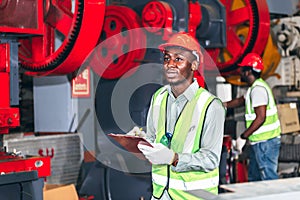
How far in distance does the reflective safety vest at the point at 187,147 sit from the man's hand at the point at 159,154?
94 millimetres

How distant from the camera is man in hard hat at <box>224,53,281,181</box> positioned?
13.6ft

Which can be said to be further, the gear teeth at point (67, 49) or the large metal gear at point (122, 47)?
the large metal gear at point (122, 47)

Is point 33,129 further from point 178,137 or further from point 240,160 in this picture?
point 178,137

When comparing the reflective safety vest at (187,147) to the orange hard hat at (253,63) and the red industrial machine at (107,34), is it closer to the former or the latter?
the red industrial machine at (107,34)

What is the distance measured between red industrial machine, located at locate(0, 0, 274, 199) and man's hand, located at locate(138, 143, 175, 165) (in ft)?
2.78

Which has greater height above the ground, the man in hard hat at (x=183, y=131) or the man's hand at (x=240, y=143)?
the man in hard hat at (x=183, y=131)

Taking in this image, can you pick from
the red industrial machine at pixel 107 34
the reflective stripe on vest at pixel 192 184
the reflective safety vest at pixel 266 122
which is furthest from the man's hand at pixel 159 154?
the reflective safety vest at pixel 266 122

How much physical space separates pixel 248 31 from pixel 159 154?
2866 mm

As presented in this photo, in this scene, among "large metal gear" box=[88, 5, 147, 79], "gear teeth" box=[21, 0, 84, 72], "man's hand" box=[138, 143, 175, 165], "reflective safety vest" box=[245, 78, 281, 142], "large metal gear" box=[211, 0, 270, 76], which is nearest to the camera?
"man's hand" box=[138, 143, 175, 165]

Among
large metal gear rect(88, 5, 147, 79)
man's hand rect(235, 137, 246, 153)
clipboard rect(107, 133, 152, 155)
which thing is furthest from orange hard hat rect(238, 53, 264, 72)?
clipboard rect(107, 133, 152, 155)

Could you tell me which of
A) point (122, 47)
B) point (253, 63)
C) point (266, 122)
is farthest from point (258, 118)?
point (122, 47)

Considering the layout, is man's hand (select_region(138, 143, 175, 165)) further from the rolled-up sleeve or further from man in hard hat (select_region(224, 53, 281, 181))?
man in hard hat (select_region(224, 53, 281, 181))

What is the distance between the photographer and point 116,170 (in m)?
3.89

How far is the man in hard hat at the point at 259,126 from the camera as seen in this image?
4.16 meters
